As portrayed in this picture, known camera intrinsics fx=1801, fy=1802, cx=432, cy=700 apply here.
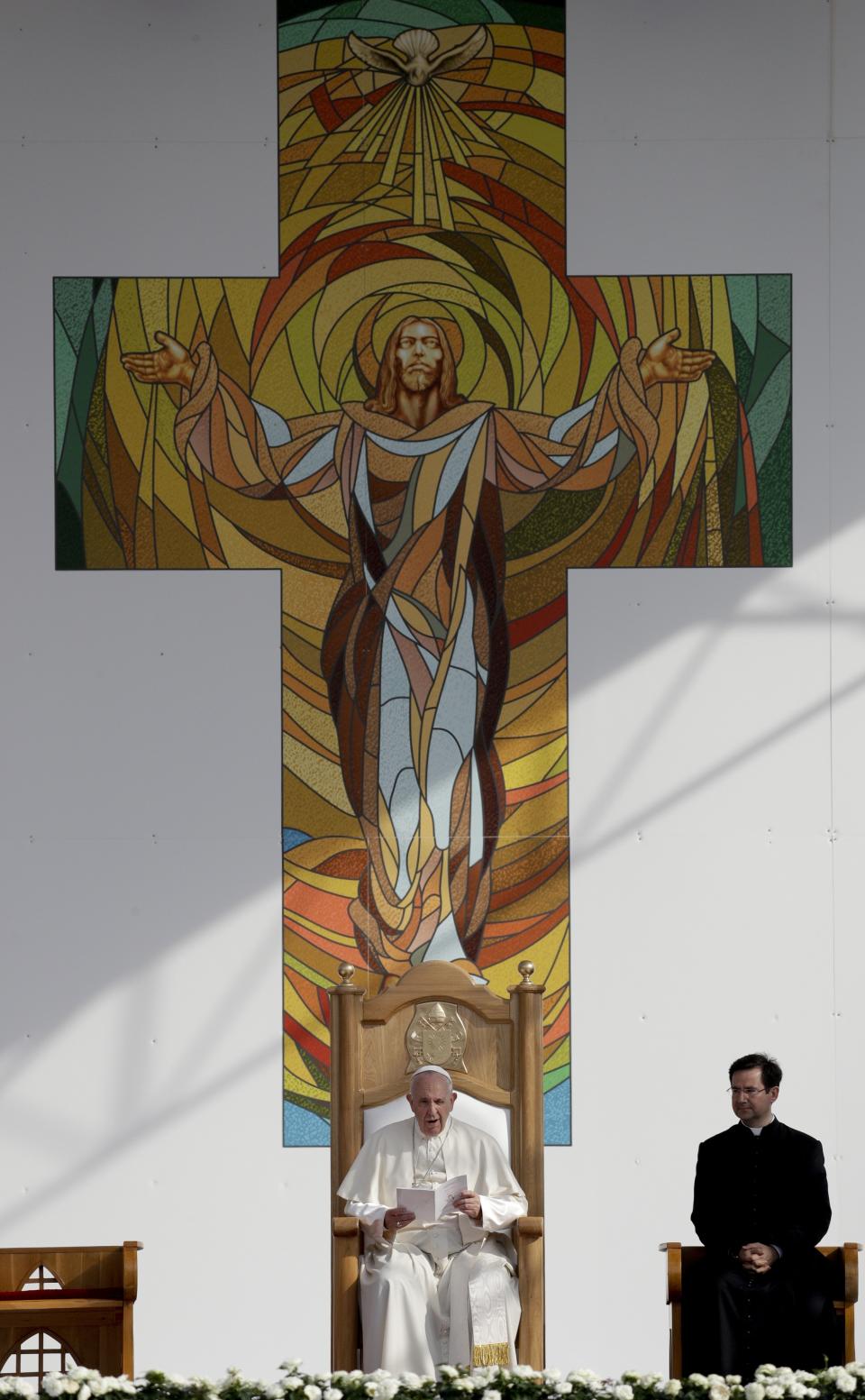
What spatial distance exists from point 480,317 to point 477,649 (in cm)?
123

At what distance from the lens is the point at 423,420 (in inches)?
263

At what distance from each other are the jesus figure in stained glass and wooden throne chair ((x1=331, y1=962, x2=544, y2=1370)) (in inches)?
41.7

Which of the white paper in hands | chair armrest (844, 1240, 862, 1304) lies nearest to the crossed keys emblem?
the white paper in hands

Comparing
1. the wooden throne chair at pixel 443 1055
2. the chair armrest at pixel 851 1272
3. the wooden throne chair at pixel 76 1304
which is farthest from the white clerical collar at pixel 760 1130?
the wooden throne chair at pixel 76 1304

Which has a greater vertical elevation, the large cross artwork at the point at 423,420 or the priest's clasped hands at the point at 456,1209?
the large cross artwork at the point at 423,420

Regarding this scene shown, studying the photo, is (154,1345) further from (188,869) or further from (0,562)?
(0,562)

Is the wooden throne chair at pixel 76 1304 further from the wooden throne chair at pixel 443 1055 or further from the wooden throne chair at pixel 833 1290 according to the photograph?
Answer: the wooden throne chair at pixel 833 1290

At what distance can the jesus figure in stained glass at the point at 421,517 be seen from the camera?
6.56 m

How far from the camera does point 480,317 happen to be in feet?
21.9

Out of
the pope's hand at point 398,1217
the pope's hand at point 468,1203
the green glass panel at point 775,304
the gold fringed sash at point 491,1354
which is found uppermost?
the green glass panel at point 775,304

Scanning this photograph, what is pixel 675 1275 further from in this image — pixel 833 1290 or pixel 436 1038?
pixel 436 1038

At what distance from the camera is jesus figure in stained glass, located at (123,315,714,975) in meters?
6.56

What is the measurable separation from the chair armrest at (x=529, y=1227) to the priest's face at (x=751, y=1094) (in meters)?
0.70

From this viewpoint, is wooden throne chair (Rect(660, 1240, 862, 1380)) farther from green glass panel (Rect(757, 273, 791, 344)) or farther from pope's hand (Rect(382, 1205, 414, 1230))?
green glass panel (Rect(757, 273, 791, 344))
